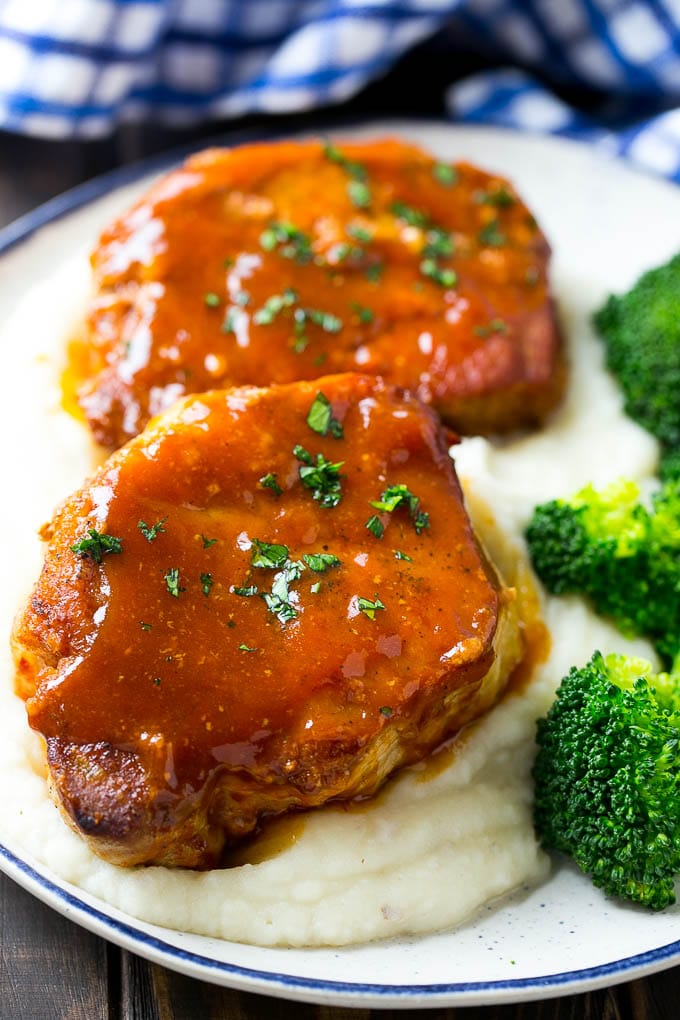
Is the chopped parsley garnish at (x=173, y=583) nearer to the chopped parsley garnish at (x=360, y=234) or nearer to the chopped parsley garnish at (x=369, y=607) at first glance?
the chopped parsley garnish at (x=369, y=607)

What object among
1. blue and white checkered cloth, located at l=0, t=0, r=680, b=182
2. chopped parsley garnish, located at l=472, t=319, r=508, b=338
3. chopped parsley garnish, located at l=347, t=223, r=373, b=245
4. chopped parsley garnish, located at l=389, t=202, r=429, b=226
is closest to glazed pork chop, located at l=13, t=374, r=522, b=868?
chopped parsley garnish, located at l=472, t=319, r=508, b=338

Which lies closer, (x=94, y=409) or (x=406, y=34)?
(x=94, y=409)

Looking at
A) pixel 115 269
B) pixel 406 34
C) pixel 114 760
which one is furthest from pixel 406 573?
pixel 406 34

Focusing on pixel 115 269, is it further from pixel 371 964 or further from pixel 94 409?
pixel 371 964

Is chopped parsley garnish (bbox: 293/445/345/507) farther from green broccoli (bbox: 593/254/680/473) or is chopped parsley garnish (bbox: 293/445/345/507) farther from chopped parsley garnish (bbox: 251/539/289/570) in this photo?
green broccoli (bbox: 593/254/680/473)

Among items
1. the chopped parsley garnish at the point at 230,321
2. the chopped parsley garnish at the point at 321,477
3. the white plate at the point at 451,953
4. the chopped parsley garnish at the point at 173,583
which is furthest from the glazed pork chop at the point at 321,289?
the chopped parsley garnish at the point at 173,583

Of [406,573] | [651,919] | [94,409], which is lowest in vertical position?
[651,919]

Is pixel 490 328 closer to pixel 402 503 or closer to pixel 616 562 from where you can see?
pixel 616 562
